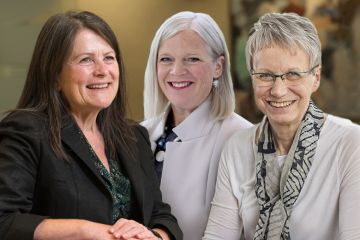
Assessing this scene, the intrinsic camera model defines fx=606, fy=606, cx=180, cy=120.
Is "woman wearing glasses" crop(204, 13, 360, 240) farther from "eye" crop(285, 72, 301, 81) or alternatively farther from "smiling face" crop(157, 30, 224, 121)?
"smiling face" crop(157, 30, 224, 121)

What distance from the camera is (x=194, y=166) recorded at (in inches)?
105

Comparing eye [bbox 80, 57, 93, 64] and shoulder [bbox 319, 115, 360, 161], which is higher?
eye [bbox 80, 57, 93, 64]

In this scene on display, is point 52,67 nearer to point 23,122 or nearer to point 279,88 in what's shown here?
point 23,122

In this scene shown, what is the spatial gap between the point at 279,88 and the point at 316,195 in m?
0.41

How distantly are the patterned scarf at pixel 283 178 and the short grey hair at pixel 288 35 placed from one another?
0.22 m

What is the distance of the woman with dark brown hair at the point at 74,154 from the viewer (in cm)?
197

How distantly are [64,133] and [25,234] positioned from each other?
38 centimetres

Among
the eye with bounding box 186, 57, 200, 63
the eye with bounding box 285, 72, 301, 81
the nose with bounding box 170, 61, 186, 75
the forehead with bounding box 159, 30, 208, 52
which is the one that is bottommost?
the nose with bounding box 170, 61, 186, 75

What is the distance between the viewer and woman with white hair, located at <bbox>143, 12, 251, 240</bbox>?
8.64ft

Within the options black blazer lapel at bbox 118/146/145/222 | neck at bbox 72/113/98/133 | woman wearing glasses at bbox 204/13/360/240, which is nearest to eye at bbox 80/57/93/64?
neck at bbox 72/113/98/133

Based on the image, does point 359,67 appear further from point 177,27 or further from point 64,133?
point 64,133

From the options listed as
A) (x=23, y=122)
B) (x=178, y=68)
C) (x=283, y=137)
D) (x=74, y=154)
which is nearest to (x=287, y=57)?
(x=283, y=137)

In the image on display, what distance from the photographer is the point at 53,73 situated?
2129 mm

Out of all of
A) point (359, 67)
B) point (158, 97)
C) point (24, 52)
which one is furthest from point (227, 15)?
point (158, 97)
